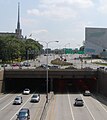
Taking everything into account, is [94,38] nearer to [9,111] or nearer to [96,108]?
[96,108]

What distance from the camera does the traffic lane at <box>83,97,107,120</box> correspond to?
52812 mm

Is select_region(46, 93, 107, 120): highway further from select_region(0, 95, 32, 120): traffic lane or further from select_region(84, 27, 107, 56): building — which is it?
select_region(84, 27, 107, 56): building

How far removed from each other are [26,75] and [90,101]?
2345cm

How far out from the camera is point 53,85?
327ft

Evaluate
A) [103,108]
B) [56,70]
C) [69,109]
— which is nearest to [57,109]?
[69,109]

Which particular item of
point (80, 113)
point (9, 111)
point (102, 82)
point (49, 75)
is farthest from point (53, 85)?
point (80, 113)

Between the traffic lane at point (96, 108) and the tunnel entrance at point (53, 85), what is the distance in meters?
19.3

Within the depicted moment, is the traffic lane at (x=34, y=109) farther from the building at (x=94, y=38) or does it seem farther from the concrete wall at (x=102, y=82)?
the building at (x=94, y=38)

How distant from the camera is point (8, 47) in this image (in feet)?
511

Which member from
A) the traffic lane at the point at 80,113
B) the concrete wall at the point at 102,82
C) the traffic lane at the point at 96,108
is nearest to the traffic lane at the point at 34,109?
the traffic lane at the point at 80,113

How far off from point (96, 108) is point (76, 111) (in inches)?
203

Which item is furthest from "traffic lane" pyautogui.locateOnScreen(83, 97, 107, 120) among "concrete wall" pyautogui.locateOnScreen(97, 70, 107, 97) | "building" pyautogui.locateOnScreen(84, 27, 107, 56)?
"building" pyautogui.locateOnScreen(84, 27, 107, 56)

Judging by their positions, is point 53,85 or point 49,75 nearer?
point 49,75

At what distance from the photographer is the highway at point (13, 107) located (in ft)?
172
